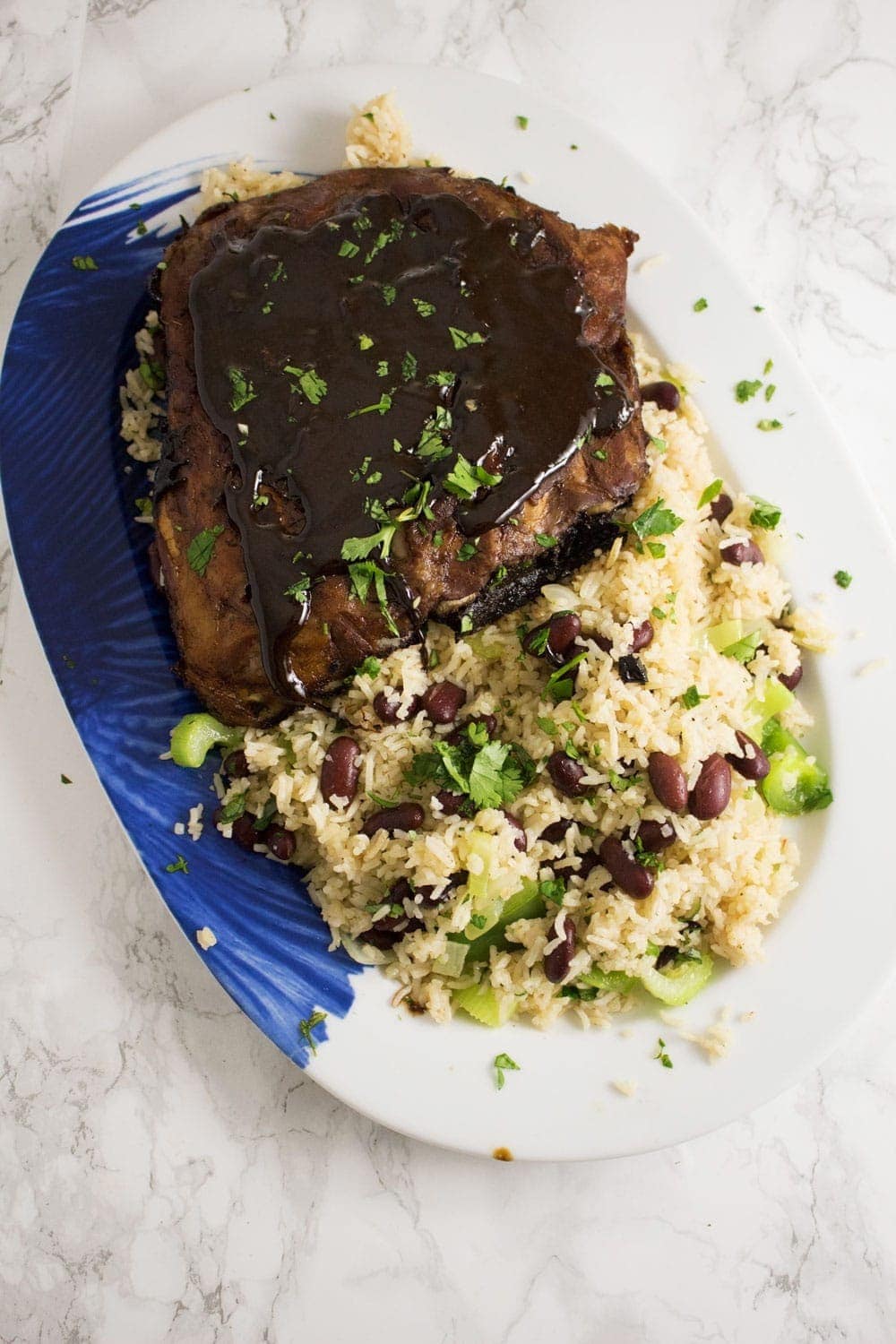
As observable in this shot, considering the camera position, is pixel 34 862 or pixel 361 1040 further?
pixel 34 862

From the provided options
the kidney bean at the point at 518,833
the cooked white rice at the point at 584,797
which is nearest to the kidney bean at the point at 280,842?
the cooked white rice at the point at 584,797

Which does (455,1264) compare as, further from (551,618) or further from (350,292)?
(350,292)

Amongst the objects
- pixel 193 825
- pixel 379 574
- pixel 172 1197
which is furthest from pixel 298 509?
pixel 172 1197

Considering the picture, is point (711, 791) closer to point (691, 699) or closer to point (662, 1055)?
point (691, 699)

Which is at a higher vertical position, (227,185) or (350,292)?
(227,185)

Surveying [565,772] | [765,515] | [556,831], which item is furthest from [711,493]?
[556,831]

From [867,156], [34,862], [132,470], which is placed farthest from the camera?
[867,156]
